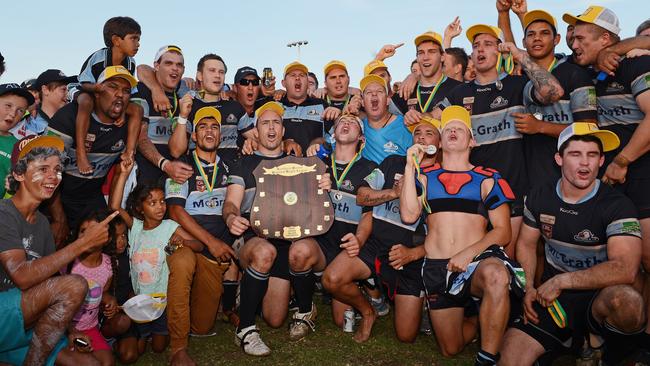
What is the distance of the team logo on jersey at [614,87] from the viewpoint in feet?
19.4

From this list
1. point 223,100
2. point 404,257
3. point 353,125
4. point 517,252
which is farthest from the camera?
point 223,100

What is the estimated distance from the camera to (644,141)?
219 inches

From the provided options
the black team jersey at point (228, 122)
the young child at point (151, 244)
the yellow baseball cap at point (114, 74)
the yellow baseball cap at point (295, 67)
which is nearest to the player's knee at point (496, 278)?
the young child at point (151, 244)

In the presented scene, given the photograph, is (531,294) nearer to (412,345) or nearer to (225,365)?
(412,345)

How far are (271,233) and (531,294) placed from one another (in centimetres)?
305

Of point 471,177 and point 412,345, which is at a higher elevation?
point 471,177

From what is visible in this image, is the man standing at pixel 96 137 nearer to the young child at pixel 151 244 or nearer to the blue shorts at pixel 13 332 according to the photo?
the young child at pixel 151 244

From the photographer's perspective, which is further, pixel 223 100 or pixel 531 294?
pixel 223 100

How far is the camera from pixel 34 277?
4.66 meters

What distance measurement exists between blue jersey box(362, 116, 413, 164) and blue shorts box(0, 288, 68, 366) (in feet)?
14.6

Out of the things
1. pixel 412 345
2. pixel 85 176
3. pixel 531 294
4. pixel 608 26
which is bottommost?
pixel 412 345

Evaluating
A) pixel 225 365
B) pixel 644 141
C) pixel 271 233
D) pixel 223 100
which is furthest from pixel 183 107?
pixel 644 141

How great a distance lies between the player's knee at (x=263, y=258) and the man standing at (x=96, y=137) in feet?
7.35

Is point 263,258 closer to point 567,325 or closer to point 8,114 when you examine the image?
point 567,325
